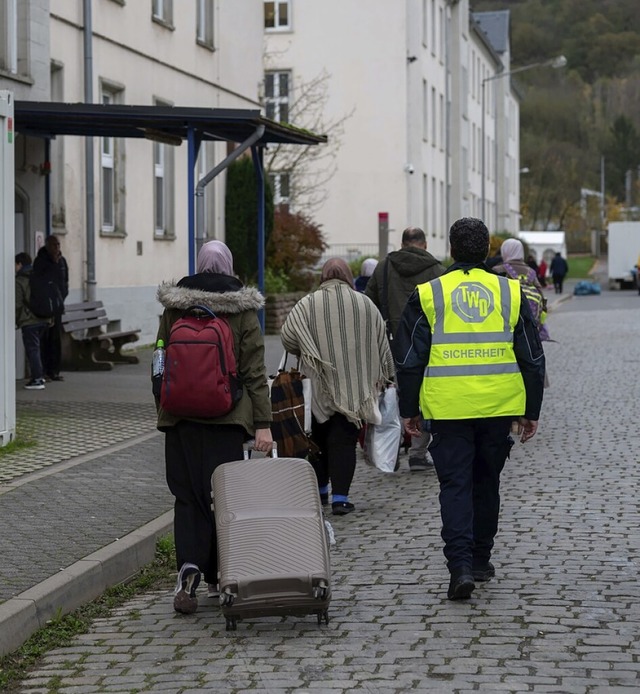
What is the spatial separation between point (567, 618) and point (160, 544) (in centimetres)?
267

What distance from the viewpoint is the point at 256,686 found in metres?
5.24

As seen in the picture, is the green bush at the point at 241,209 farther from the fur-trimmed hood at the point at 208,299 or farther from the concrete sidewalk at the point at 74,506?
the fur-trimmed hood at the point at 208,299

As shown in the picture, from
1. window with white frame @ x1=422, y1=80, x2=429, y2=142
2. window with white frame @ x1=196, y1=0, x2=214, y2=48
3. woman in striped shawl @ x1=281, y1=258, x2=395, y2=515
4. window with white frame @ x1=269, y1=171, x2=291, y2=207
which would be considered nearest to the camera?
woman in striped shawl @ x1=281, y1=258, x2=395, y2=515

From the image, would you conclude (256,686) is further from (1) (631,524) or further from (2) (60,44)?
(2) (60,44)

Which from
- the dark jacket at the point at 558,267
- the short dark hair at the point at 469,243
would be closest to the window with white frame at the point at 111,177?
the short dark hair at the point at 469,243

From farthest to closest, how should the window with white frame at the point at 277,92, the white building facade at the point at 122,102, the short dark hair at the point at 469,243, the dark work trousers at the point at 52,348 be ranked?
1. the window with white frame at the point at 277,92
2. the white building facade at the point at 122,102
3. the dark work trousers at the point at 52,348
4. the short dark hair at the point at 469,243

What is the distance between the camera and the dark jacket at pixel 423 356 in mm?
6656

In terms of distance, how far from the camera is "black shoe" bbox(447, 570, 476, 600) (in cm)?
647

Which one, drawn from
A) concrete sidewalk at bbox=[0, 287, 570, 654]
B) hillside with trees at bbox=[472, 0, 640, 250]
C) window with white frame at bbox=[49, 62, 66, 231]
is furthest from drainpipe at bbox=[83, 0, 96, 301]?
hillside with trees at bbox=[472, 0, 640, 250]

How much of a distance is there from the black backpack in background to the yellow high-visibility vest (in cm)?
1019

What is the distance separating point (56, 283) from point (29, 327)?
66cm

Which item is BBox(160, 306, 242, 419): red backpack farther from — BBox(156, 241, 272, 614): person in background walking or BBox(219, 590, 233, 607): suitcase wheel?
BBox(219, 590, 233, 607): suitcase wheel

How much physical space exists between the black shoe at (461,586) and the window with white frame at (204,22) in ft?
67.2

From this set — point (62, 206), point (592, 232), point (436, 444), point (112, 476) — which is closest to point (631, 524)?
point (436, 444)
